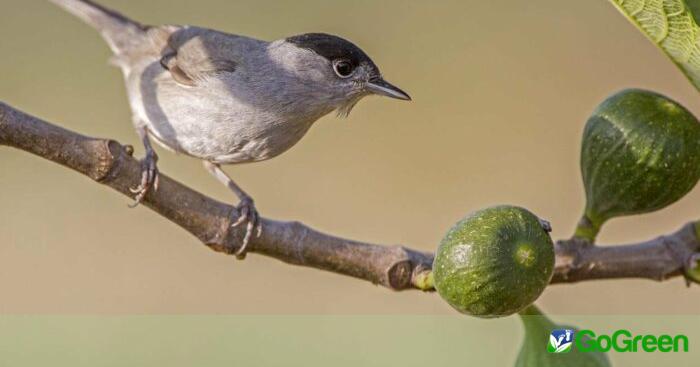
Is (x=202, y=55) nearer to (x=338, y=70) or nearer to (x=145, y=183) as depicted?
A: (x=338, y=70)

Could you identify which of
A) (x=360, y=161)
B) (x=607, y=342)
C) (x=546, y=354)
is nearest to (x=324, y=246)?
(x=546, y=354)

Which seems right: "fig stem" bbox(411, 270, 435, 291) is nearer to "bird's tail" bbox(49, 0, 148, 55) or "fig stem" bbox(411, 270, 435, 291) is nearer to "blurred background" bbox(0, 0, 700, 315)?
"bird's tail" bbox(49, 0, 148, 55)

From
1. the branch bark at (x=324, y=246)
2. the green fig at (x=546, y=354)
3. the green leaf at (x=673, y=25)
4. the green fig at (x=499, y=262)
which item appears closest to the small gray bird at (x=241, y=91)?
the branch bark at (x=324, y=246)

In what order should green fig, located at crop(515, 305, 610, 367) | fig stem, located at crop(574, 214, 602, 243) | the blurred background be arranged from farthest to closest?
1. the blurred background
2. fig stem, located at crop(574, 214, 602, 243)
3. green fig, located at crop(515, 305, 610, 367)

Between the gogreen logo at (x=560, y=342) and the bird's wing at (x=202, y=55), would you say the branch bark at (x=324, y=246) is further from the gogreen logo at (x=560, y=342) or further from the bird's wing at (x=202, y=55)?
the bird's wing at (x=202, y=55)

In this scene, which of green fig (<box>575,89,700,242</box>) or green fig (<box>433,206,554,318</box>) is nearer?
green fig (<box>433,206,554,318</box>)

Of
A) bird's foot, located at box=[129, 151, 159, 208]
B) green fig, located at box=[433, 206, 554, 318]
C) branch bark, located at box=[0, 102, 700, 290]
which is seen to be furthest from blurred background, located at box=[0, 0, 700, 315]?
green fig, located at box=[433, 206, 554, 318]

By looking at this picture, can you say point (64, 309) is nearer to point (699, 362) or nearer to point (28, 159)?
point (28, 159)
